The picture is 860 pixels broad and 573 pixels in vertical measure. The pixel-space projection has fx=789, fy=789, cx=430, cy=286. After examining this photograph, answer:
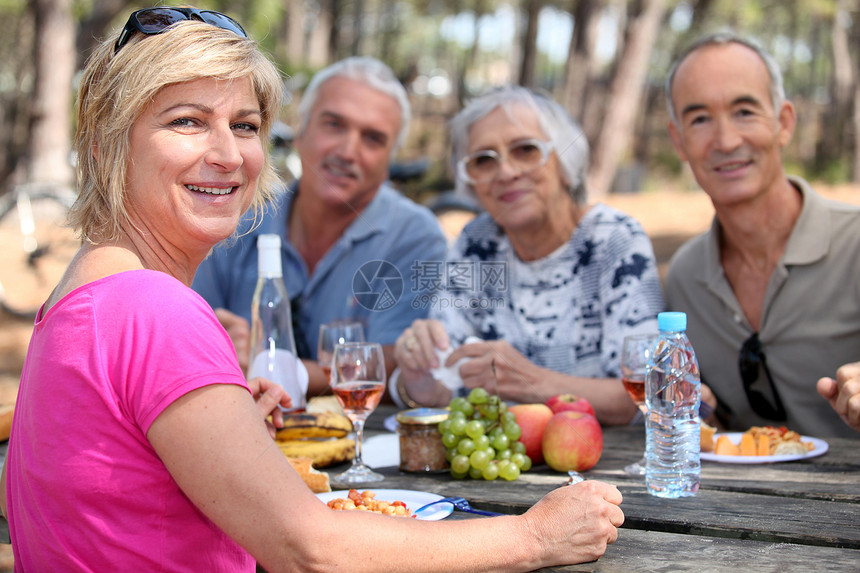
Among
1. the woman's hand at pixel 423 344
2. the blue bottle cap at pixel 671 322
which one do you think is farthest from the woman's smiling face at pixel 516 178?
the blue bottle cap at pixel 671 322

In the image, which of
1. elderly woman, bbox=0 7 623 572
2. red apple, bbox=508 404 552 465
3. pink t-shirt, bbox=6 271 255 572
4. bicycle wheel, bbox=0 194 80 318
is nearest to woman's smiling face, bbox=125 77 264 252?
elderly woman, bbox=0 7 623 572

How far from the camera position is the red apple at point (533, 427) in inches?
75.6

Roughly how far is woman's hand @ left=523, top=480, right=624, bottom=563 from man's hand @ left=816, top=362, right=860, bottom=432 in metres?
0.76

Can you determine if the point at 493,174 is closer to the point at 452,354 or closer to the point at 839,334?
the point at 452,354

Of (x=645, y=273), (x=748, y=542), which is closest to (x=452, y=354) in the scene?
(x=645, y=273)

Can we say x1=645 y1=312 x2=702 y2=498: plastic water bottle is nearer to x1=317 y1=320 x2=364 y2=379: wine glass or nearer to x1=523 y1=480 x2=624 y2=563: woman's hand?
x1=523 y1=480 x2=624 y2=563: woman's hand

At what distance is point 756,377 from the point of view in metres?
2.60

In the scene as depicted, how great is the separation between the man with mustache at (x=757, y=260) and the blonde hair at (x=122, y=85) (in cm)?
179

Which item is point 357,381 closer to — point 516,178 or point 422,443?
point 422,443

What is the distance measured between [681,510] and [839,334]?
1.35 meters

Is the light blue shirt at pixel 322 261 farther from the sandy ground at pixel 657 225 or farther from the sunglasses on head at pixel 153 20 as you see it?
the sandy ground at pixel 657 225

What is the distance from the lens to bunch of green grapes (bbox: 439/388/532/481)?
1.82 meters

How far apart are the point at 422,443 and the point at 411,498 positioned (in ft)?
0.91

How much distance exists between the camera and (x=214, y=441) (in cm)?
111
